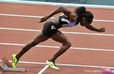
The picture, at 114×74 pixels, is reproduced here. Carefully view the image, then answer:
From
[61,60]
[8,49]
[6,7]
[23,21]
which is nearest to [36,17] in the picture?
[23,21]

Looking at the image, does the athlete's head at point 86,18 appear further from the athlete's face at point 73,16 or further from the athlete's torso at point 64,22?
the athlete's face at point 73,16

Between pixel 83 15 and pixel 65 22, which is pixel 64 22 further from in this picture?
pixel 83 15

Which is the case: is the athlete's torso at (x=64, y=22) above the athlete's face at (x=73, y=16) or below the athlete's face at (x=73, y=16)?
below

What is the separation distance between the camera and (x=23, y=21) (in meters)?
10.5

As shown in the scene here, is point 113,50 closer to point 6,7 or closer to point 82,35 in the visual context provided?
point 82,35

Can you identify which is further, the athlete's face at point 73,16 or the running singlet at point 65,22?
the running singlet at point 65,22

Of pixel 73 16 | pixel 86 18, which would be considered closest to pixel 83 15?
pixel 86 18

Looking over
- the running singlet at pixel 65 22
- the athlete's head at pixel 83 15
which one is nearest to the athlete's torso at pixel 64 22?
the running singlet at pixel 65 22

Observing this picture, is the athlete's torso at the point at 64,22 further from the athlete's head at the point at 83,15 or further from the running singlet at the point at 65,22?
the athlete's head at the point at 83,15

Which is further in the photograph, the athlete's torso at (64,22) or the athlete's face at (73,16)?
the athlete's torso at (64,22)

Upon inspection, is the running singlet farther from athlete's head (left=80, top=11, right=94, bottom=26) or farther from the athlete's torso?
athlete's head (left=80, top=11, right=94, bottom=26)

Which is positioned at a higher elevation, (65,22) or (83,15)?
(83,15)

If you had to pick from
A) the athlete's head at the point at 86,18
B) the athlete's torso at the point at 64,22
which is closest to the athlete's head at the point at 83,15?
the athlete's head at the point at 86,18

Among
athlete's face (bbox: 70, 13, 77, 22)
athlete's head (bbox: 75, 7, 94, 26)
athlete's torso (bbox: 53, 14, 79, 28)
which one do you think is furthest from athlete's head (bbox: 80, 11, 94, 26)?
athlete's face (bbox: 70, 13, 77, 22)
